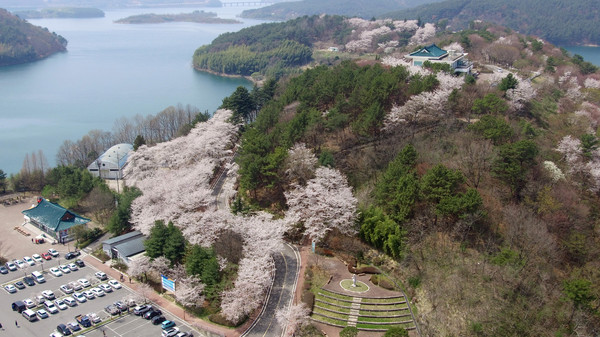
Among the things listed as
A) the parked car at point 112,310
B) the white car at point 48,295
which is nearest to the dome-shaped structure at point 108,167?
the white car at point 48,295

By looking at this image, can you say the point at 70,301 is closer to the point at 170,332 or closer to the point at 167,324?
the point at 167,324

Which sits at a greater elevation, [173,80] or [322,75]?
[322,75]

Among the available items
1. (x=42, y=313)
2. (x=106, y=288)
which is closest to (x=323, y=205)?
(x=106, y=288)

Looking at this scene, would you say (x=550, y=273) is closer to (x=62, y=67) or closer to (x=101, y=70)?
(x=101, y=70)

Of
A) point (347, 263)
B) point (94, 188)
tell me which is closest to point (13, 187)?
point (94, 188)

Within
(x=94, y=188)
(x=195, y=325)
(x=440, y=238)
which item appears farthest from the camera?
(x=94, y=188)

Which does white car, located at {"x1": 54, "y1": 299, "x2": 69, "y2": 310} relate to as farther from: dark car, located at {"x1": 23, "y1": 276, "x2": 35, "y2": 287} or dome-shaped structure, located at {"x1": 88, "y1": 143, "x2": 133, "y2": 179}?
dome-shaped structure, located at {"x1": 88, "y1": 143, "x2": 133, "y2": 179}
